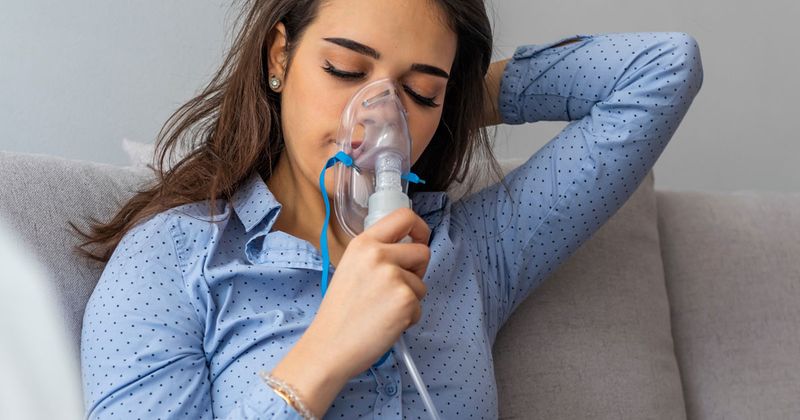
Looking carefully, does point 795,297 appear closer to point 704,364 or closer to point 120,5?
point 704,364

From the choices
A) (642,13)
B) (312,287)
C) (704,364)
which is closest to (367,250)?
(312,287)

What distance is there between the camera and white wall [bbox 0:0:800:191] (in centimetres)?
192

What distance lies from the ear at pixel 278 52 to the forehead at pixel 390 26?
0.07 metres

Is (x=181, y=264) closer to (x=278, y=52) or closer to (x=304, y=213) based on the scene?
(x=304, y=213)

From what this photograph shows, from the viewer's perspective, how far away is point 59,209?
150cm

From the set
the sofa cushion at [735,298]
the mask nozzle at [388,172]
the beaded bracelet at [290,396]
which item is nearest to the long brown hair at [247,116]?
the mask nozzle at [388,172]

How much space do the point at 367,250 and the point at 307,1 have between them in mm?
445

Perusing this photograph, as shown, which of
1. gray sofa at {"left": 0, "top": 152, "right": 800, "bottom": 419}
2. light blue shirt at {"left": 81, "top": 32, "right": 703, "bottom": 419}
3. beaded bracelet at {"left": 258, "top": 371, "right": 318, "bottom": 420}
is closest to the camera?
beaded bracelet at {"left": 258, "top": 371, "right": 318, "bottom": 420}

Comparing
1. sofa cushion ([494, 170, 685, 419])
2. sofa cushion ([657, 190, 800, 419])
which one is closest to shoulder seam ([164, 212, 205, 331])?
sofa cushion ([494, 170, 685, 419])

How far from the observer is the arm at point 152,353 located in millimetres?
1202

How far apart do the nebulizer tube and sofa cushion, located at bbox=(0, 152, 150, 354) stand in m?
0.46

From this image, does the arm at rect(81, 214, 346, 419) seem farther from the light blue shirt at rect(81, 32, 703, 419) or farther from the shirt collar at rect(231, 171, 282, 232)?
the shirt collar at rect(231, 171, 282, 232)

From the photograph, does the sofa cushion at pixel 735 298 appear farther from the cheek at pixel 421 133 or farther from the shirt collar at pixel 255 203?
the shirt collar at pixel 255 203

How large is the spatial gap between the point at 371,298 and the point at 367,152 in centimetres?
24
